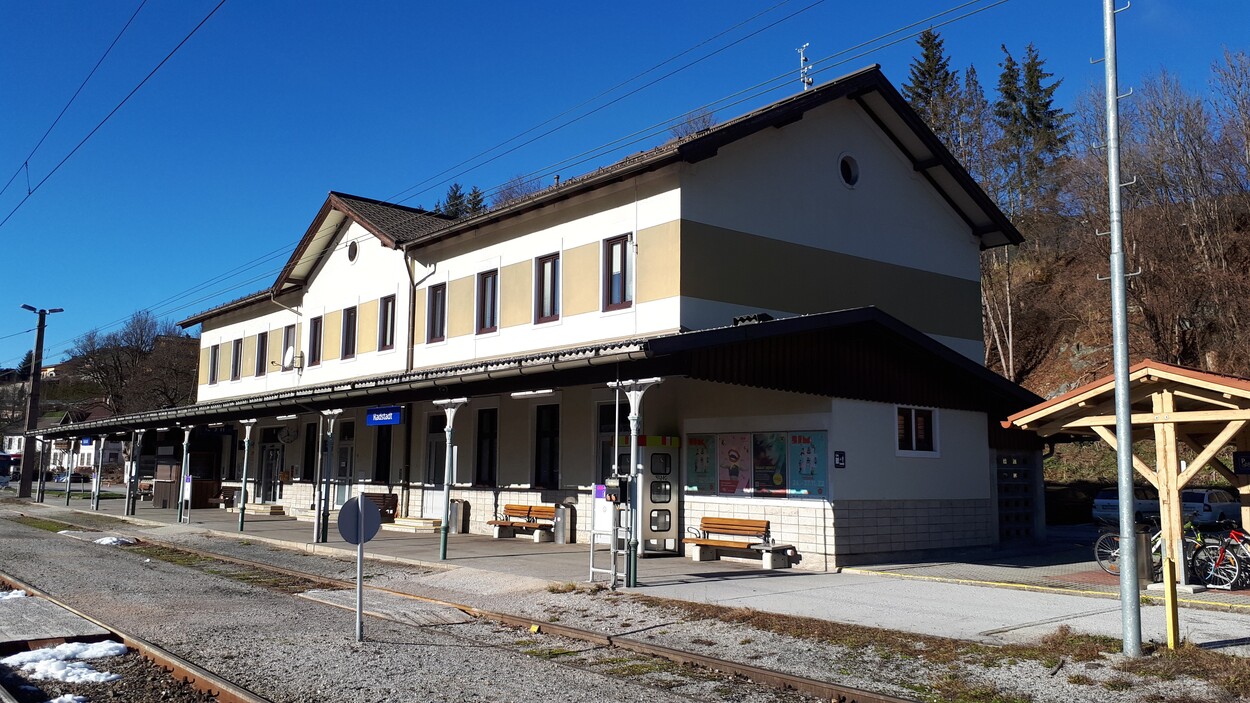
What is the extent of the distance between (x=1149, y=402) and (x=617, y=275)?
9.46 m

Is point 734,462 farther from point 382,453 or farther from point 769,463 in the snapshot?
point 382,453

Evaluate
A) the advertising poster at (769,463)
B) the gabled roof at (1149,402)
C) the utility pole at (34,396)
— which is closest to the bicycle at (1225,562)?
the gabled roof at (1149,402)

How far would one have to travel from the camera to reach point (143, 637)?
9.84 metres

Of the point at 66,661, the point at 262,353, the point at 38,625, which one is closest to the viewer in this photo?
the point at 66,661

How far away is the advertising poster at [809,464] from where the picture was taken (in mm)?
16328

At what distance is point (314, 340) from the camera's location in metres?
30.3

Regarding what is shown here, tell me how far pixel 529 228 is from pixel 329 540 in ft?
26.9

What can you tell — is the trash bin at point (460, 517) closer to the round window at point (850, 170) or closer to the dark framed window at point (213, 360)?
the round window at point (850, 170)

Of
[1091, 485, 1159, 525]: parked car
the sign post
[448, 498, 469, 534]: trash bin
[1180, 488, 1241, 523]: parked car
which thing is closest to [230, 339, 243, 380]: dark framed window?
[448, 498, 469, 534]: trash bin

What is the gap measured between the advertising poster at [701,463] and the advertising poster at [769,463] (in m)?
1.03

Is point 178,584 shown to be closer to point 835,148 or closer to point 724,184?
point 724,184

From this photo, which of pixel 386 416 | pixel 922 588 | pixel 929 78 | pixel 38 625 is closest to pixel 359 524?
pixel 38 625

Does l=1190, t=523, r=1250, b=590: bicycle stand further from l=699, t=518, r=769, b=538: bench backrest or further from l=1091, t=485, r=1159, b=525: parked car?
l=1091, t=485, r=1159, b=525: parked car

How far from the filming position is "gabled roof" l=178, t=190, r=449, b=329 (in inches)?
1035
